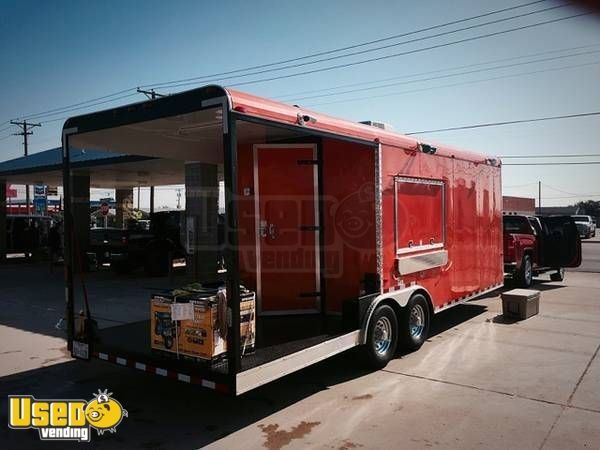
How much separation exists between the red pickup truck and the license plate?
10.3m

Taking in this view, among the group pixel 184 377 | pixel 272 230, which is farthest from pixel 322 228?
pixel 184 377

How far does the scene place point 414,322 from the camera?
709cm

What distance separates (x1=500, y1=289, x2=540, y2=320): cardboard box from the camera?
29.8 feet

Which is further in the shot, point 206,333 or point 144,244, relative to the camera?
point 144,244

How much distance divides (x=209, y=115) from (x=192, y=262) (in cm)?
1047

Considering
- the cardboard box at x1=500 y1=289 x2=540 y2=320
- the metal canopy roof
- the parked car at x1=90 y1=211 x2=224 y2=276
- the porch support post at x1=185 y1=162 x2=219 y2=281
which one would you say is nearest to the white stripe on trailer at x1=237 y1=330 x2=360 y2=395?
the cardboard box at x1=500 y1=289 x2=540 y2=320

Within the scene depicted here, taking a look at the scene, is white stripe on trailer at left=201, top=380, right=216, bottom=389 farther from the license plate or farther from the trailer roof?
the trailer roof

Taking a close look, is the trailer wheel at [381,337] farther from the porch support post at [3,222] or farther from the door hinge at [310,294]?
the porch support post at [3,222]

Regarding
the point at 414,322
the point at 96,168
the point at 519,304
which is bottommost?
the point at 519,304

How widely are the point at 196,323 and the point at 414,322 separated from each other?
3.51 m

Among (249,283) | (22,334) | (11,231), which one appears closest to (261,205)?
(249,283)

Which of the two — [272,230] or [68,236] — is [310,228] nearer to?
[272,230]

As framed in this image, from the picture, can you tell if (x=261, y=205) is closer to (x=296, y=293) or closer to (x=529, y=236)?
(x=296, y=293)

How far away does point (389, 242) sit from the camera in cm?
641
